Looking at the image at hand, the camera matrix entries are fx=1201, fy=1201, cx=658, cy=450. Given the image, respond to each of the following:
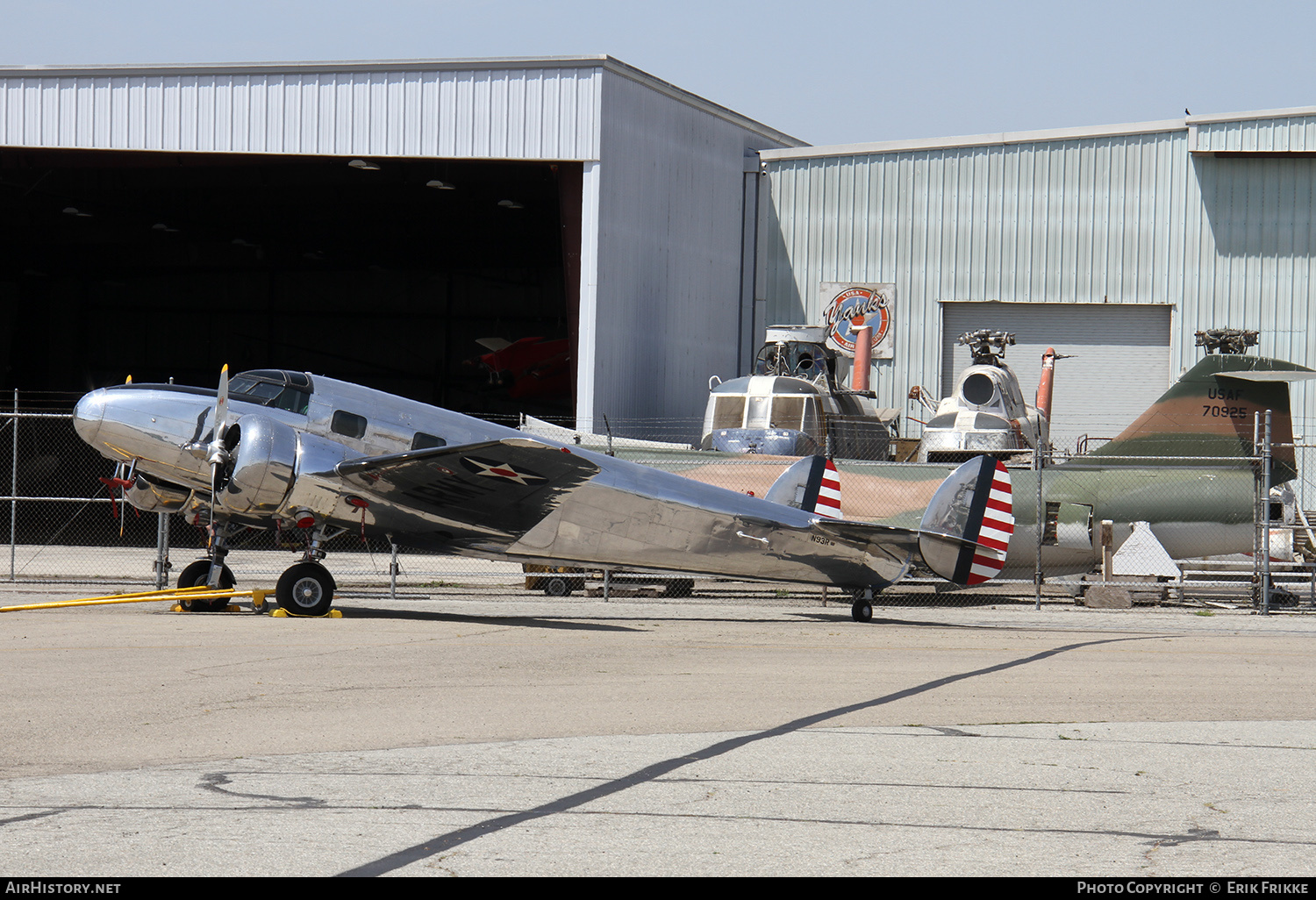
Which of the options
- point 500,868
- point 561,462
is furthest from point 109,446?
point 500,868

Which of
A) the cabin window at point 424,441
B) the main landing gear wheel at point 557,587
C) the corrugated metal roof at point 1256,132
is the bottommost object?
the main landing gear wheel at point 557,587

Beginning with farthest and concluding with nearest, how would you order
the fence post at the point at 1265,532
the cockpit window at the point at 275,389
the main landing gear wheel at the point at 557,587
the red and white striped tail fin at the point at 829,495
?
the main landing gear wheel at the point at 557,587 → the fence post at the point at 1265,532 → the red and white striped tail fin at the point at 829,495 → the cockpit window at the point at 275,389

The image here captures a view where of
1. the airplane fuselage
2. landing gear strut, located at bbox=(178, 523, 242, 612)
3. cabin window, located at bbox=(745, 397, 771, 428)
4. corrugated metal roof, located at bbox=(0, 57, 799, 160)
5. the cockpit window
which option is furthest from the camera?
corrugated metal roof, located at bbox=(0, 57, 799, 160)

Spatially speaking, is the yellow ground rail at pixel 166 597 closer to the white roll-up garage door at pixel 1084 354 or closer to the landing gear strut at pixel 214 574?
the landing gear strut at pixel 214 574

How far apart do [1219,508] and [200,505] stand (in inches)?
614

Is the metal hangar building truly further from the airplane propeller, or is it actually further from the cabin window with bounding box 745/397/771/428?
the airplane propeller

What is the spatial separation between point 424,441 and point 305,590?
2.21m

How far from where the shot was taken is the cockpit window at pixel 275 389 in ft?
45.6

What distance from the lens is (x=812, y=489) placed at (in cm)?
1631

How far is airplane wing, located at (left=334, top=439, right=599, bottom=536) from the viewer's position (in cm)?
1298

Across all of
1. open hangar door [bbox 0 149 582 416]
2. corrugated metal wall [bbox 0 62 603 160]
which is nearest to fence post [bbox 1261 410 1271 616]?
corrugated metal wall [bbox 0 62 603 160]

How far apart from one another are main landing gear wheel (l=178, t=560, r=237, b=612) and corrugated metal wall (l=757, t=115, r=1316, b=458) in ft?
66.1

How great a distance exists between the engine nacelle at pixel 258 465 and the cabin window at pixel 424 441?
1.40 metres

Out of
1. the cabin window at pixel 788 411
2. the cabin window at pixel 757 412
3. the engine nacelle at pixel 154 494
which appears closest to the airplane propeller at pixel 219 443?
the engine nacelle at pixel 154 494
